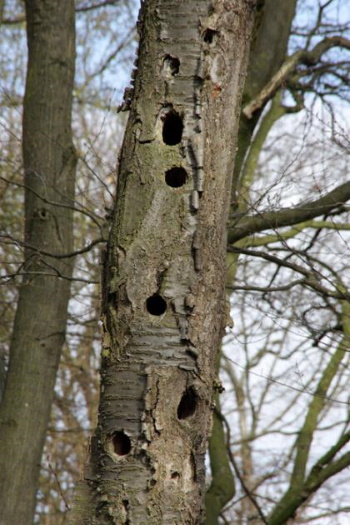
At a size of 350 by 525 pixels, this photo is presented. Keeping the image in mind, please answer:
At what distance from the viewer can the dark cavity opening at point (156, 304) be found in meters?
2.68

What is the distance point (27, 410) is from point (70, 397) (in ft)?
19.1

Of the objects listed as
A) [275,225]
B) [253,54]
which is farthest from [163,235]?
[253,54]

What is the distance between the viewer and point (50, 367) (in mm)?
5453

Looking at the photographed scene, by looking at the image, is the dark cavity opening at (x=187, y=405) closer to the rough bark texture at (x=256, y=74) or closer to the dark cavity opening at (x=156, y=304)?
the dark cavity opening at (x=156, y=304)

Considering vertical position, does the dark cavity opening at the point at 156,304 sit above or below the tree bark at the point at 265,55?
below

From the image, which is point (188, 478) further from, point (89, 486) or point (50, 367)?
point (50, 367)

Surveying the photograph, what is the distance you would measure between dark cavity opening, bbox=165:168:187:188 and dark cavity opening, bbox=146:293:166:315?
44 centimetres

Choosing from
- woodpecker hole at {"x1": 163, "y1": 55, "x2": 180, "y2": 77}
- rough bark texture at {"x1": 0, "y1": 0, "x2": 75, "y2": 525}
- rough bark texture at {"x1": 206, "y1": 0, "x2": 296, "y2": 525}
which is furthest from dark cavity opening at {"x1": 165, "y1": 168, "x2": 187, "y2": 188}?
rough bark texture at {"x1": 206, "y1": 0, "x2": 296, "y2": 525}

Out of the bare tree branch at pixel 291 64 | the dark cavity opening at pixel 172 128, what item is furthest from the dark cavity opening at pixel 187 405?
the bare tree branch at pixel 291 64

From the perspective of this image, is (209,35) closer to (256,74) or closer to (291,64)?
(256,74)

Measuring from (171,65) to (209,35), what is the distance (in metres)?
0.19

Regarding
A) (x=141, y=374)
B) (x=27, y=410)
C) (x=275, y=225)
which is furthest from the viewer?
(x=27, y=410)

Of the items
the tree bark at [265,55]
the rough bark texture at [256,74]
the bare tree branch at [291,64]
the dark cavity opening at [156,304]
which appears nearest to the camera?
the dark cavity opening at [156,304]

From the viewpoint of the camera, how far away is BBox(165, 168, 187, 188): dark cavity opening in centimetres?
280
